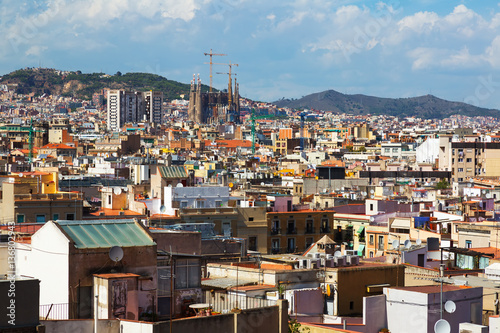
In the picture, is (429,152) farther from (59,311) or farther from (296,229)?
(59,311)

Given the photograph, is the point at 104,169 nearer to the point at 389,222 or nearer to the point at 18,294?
the point at 389,222

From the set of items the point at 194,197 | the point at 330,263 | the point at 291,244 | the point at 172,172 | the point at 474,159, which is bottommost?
the point at 291,244

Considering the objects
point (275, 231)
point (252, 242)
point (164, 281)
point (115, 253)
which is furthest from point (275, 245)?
point (115, 253)

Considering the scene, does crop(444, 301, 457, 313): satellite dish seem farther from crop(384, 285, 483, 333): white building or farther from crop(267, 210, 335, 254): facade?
crop(267, 210, 335, 254): facade

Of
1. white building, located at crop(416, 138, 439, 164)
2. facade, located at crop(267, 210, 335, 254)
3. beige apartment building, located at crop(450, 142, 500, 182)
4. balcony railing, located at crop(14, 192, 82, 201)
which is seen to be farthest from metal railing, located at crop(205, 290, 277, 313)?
white building, located at crop(416, 138, 439, 164)

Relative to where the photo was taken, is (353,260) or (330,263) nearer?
(330,263)

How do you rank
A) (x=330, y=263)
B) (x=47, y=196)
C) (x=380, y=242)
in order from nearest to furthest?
(x=330, y=263) → (x=47, y=196) → (x=380, y=242)
